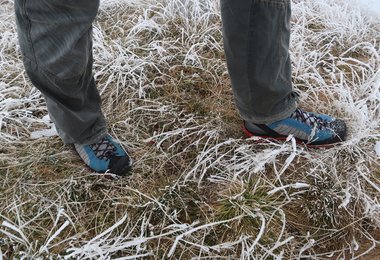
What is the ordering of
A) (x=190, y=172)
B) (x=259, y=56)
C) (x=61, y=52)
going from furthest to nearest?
(x=190, y=172) < (x=259, y=56) < (x=61, y=52)

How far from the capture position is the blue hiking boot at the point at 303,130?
1.51 meters

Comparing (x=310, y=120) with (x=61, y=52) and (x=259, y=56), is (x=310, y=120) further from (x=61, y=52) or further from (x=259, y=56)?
(x=61, y=52)

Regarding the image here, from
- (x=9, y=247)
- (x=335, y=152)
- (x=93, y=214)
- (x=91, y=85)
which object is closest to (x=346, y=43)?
(x=335, y=152)

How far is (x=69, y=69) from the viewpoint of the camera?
3.86 ft

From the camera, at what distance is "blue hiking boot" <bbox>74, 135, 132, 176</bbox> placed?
1484 millimetres

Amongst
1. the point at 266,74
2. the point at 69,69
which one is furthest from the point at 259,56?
the point at 69,69

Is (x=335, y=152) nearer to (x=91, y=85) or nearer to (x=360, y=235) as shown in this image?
(x=360, y=235)

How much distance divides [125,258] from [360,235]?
732 mm

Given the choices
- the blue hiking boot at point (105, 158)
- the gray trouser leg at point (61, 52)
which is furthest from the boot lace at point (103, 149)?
the gray trouser leg at point (61, 52)

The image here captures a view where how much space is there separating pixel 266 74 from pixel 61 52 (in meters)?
0.59

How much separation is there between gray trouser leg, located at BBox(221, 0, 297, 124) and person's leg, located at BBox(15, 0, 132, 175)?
390mm

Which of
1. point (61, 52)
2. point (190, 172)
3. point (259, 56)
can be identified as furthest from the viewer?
point (190, 172)

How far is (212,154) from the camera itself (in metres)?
1.53

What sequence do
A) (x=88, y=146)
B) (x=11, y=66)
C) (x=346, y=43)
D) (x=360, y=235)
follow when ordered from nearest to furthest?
(x=360, y=235), (x=88, y=146), (x=11, y=66), (x=346, y=43)
